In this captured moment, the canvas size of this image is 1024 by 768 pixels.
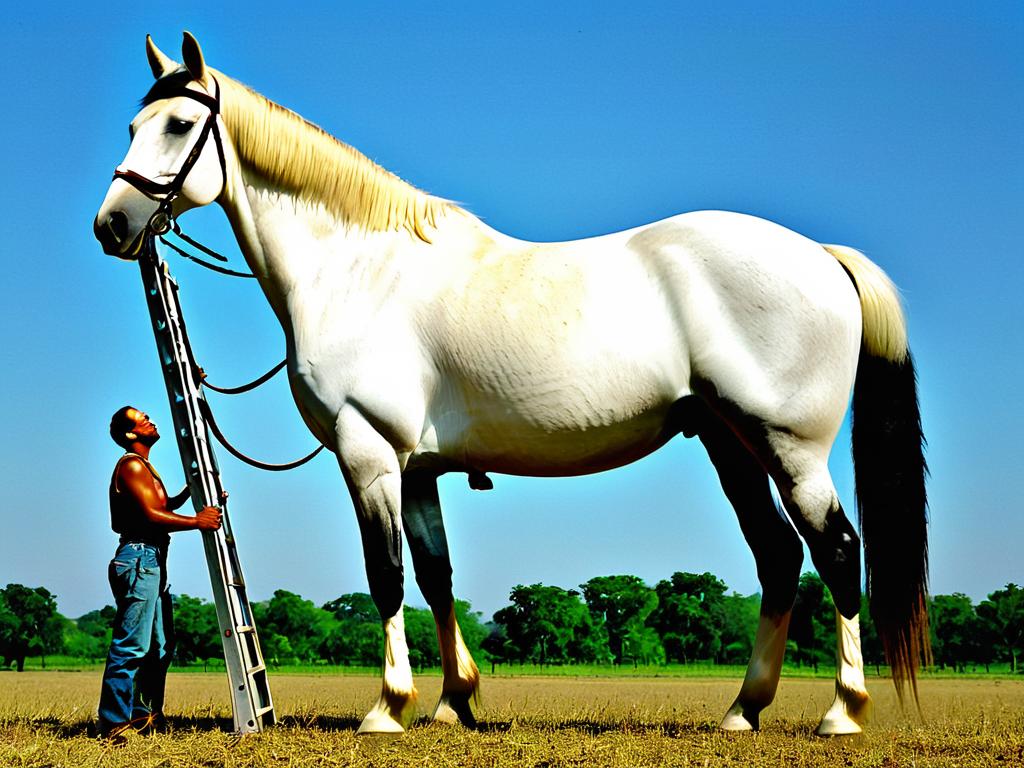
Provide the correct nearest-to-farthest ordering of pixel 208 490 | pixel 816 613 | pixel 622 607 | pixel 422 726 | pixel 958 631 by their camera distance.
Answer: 1. pixel 422 726
2. pixel 208 490
3. pixel 816 613
4. pixel 622 607
5. pixel 958 631

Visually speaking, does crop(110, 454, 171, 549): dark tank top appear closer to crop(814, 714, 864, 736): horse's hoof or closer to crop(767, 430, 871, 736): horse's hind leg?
crop(767, 430, 871, 736): horse's hind leg

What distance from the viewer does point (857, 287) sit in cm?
586

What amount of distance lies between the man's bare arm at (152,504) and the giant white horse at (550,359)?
0.81 m

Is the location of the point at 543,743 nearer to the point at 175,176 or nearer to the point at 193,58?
the point at 175,176

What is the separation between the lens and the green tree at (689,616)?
10.5m

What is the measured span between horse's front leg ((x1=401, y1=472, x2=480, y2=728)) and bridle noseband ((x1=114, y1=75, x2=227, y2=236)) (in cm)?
214

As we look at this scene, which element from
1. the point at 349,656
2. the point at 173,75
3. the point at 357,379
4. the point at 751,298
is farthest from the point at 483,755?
the point at 349,656

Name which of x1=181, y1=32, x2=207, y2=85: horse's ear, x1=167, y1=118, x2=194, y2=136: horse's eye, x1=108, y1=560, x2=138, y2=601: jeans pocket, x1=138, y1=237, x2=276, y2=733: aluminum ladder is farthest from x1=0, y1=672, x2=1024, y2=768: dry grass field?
x1=181, y1=32, x2=207, y2=85: horse's ear

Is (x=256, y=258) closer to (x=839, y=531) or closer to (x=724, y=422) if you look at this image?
(x=724, y=422)

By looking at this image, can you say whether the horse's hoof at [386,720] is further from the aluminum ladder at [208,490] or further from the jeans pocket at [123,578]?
the jeans pocket at [123,578]

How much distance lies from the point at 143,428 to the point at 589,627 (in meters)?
6.43

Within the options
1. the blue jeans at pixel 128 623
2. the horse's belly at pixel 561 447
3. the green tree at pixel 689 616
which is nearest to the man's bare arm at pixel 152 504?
the blue jeans at pixel 128 623

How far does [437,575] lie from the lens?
6113mm

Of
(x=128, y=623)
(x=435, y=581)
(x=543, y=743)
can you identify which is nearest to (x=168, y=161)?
(x=128, y=623)
